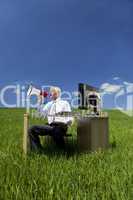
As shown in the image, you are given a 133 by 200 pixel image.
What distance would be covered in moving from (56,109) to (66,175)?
8.06 feet

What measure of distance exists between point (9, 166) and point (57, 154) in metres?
1.85

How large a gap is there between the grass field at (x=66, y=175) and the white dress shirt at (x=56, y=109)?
67cm

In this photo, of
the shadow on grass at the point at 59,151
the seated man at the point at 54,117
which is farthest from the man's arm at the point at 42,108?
the shadow on grass at the point at 59,151

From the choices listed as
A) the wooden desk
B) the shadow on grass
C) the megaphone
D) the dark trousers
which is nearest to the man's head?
the megaphone

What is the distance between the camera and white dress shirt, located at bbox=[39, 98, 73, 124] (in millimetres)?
8461

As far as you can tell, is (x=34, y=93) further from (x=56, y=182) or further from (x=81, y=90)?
(x=56, y=182)

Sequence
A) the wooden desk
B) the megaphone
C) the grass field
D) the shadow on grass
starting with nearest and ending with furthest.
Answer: the grass field → the megaphone → the shadow on grass → the wooden desk

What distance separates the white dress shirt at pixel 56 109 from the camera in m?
8.46

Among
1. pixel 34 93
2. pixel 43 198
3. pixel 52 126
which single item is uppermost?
pixel 34 93

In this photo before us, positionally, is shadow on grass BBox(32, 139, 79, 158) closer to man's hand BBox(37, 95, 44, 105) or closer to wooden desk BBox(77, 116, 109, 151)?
wooden desk BBox(77, 116, 109, 151)

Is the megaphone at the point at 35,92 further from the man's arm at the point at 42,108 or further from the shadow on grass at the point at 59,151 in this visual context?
the shadow on grass at the point at 59,151

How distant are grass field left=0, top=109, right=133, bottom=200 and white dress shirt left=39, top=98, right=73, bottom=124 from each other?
67 centimetres

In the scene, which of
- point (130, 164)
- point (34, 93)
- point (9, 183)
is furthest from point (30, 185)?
point (34, 93)

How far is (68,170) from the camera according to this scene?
671cm
